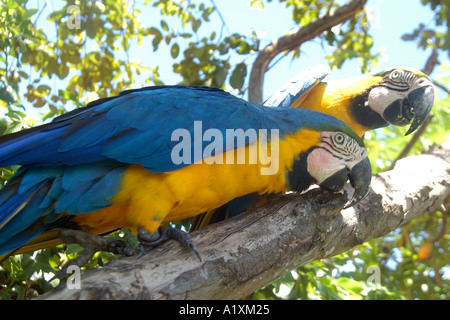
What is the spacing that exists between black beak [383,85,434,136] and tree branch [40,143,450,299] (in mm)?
548

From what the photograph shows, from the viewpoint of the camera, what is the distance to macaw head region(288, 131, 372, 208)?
2461 millimetres

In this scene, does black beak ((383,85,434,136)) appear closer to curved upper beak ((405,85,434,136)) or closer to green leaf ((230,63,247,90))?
curved upper beak ((405,85,434,136))

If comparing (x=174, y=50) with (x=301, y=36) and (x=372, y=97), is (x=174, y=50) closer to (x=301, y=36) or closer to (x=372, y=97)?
(x=301, y=36)

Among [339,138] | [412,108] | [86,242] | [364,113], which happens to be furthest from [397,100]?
[86,242]

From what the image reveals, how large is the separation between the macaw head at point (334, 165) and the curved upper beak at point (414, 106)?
117 cm

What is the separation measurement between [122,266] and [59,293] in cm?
29

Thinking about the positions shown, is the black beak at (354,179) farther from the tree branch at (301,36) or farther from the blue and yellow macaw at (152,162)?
the tree branch at (301,36)

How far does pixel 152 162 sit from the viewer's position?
216 cm

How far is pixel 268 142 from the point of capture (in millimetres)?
2434

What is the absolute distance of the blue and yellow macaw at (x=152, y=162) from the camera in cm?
212

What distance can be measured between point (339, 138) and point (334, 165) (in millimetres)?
169
